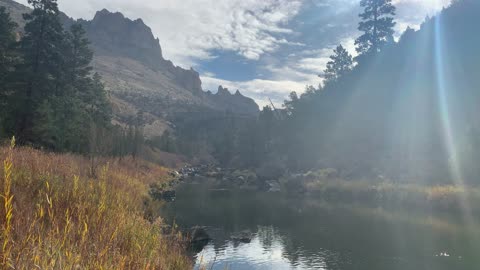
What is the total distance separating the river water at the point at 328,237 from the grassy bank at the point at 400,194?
8.54 ft

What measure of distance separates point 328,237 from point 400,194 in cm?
1616

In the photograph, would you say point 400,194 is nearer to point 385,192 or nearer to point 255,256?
point 385,192

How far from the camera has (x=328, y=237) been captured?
898 inches

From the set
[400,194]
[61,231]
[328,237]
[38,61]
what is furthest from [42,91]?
[61,231]

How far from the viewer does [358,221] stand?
27.4m

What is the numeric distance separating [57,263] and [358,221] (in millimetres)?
25942

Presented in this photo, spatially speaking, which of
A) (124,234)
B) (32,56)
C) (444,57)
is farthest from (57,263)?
(444,57)

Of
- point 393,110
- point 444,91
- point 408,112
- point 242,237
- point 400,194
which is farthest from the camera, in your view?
point 393,110

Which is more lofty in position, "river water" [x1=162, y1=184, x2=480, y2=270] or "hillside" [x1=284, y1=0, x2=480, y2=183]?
"hillside" [x1=284, y1=0, x2=480, y2=183]

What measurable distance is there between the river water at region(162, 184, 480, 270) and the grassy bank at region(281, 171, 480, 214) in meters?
2.60

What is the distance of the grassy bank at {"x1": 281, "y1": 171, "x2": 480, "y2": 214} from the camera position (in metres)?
31.7

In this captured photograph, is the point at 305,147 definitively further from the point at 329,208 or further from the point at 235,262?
the point at 235,262

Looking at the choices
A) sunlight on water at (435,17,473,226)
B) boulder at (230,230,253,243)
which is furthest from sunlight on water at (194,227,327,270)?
sunlight on water at (435,17,473,226)

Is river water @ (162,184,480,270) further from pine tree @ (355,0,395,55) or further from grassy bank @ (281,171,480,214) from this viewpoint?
pine tree @ (355,0,395,55)
